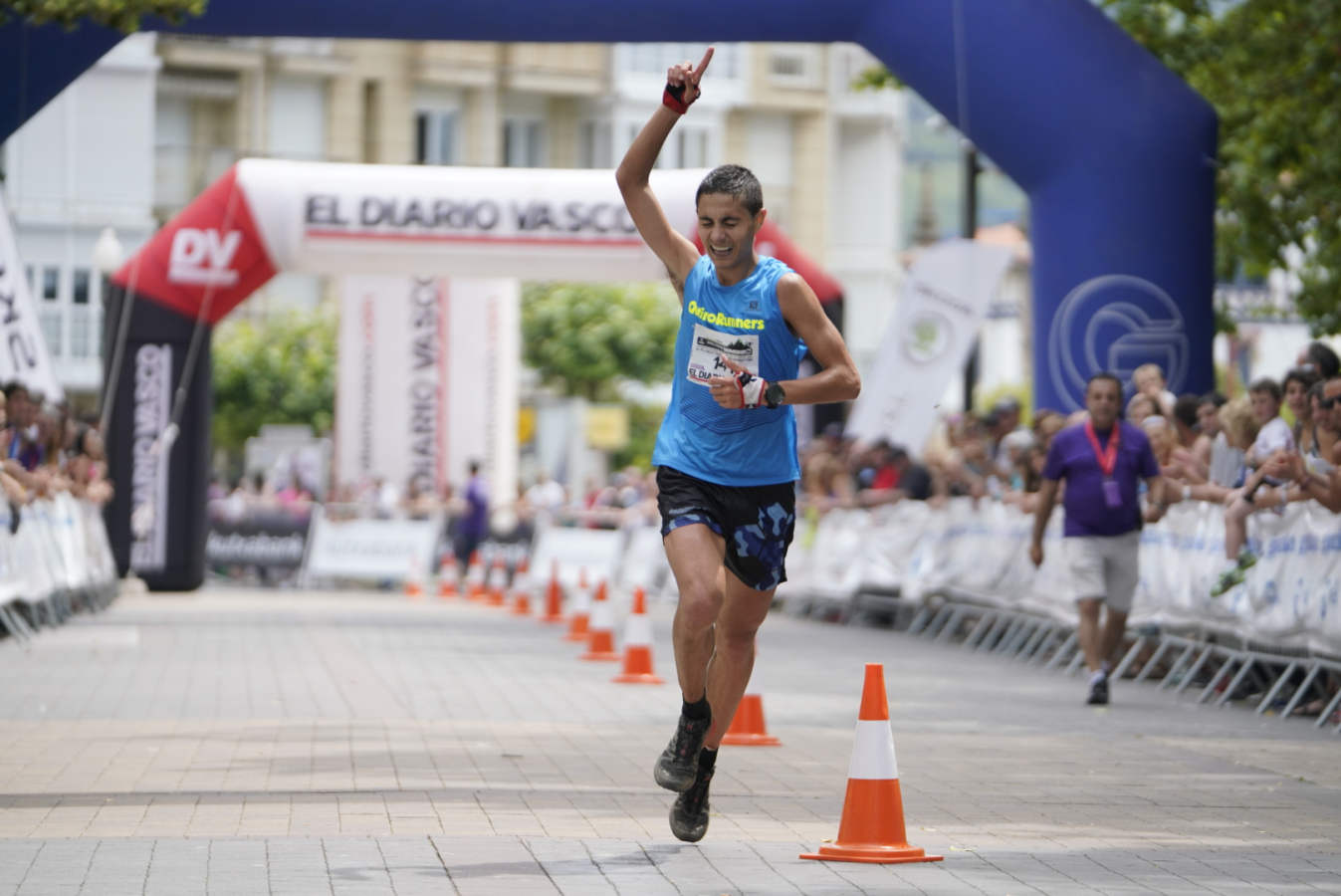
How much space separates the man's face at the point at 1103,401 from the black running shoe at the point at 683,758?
6390 millimetres

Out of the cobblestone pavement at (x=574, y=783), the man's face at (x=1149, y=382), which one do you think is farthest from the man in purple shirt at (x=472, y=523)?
the man's face at (x=1149, y=382)

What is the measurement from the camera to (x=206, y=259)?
67.9 feet

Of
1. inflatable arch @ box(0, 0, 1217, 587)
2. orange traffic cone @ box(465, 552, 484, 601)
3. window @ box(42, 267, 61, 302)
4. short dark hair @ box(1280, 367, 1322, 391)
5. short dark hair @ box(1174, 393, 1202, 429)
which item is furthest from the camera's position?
window @ box(42, 267, 61, 302)

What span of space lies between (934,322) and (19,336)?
23.9ft

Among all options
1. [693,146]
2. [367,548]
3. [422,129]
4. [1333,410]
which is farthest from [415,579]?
[693,146]

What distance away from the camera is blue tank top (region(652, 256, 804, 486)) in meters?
7.39

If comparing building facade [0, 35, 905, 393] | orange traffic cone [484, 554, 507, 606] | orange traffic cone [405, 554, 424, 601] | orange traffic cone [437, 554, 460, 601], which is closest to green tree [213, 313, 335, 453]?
building facade [0, 35, 905, 393]

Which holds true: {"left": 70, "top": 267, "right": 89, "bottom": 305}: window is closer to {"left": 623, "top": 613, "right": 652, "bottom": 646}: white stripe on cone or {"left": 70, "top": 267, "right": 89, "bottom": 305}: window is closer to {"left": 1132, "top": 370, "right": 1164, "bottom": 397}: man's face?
{"left": 1132, "top": 370, "right": 1164, "bottom": 397}: man's face

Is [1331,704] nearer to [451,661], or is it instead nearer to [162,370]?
[451,661]

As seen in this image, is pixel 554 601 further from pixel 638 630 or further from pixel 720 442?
pixel 720 442

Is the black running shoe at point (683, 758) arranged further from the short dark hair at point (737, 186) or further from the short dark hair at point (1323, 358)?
the short dark hair at point (1323, 358)

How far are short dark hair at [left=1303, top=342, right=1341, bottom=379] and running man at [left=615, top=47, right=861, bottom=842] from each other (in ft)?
21.6

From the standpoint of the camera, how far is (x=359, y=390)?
36.9 meters

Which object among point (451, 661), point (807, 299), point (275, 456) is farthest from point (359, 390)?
point (807, 299)
